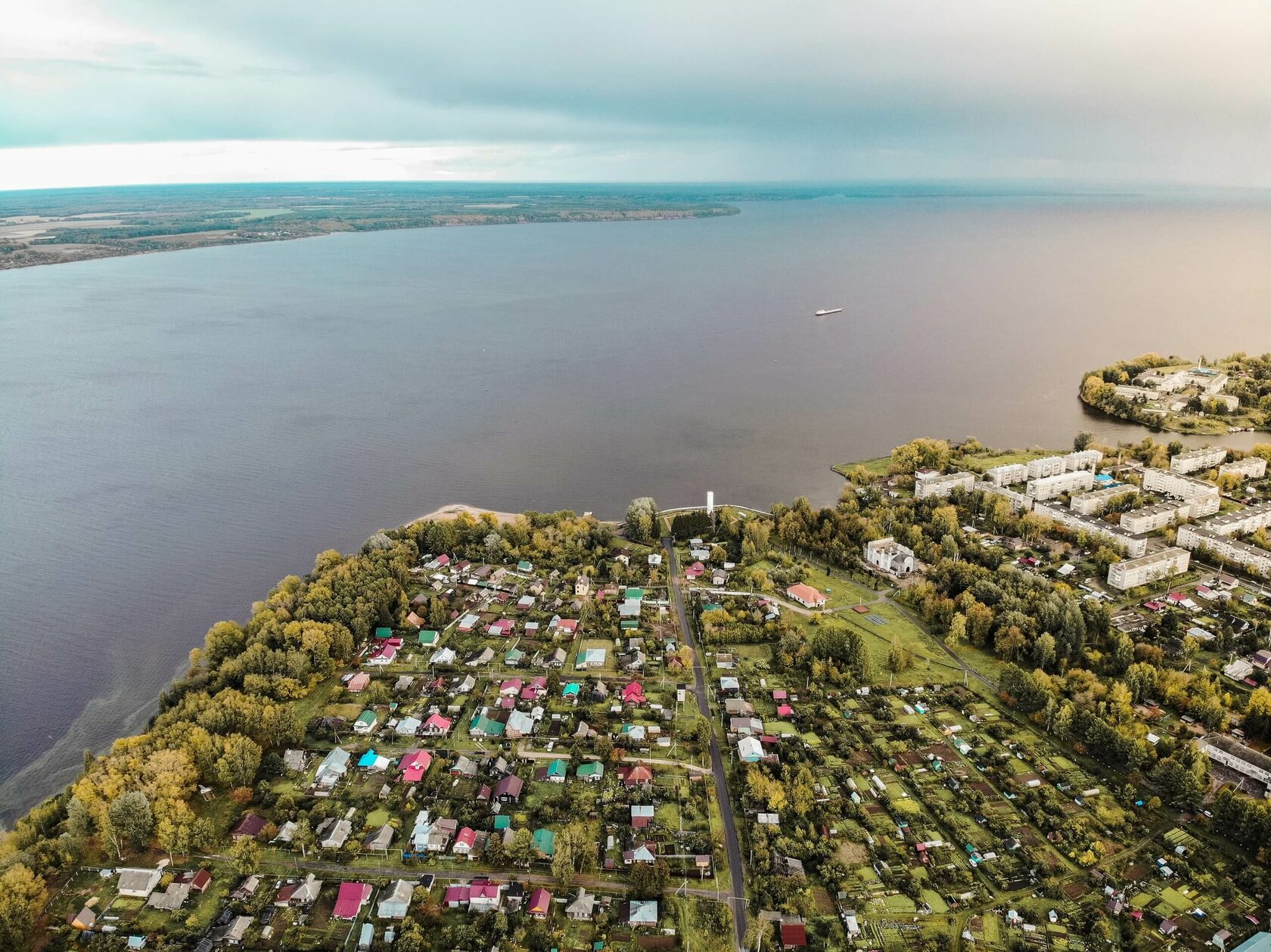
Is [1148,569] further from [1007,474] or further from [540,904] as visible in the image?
[540,904]

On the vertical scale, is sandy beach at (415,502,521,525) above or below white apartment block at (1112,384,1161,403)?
below

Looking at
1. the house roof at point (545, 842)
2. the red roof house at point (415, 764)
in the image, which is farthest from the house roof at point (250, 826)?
the house roof at point (545, 842)

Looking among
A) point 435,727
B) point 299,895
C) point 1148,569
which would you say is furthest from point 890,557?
point 299,895

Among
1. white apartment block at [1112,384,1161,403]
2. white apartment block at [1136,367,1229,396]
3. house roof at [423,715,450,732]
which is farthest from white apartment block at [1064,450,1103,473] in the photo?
house roof at [423,715,450,732]

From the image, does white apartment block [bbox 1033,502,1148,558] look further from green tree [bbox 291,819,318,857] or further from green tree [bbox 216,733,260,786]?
green tree [bbox 216,733,260,786]

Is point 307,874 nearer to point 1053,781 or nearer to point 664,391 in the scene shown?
point 1053,781

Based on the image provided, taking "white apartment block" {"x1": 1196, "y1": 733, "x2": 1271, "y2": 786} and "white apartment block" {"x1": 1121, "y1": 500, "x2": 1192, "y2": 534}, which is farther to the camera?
"white apartment block" {"x1": 1121, "y1": 500, "x2": 1192, "y2": 534}

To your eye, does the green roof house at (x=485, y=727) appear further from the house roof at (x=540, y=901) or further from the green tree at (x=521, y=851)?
the house roof at (x=540, y=901)

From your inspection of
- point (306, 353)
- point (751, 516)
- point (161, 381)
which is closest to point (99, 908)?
point (751, 516)
